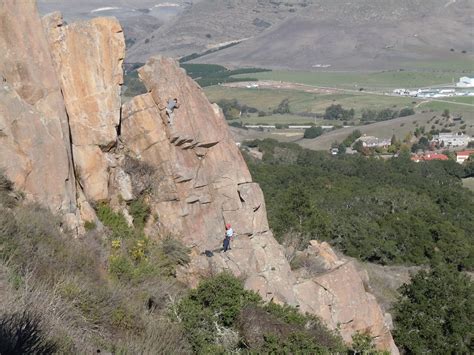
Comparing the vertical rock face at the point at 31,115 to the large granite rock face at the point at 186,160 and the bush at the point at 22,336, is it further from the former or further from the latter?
the bush at the point at 22,336

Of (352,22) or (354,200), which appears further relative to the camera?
(352,22)

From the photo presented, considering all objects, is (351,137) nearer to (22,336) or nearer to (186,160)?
(186,160)

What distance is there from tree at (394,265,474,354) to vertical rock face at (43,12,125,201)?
397 inches

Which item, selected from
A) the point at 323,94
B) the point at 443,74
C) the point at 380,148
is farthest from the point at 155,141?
the point at 443,74

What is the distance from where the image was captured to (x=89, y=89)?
13.9 meters

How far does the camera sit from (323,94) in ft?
488

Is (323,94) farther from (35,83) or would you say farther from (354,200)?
(35,83)

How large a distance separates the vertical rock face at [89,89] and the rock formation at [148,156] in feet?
0.06

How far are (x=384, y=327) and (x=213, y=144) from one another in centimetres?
512

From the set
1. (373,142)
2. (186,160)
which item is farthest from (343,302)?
(373,142)

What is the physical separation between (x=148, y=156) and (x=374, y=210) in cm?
3040

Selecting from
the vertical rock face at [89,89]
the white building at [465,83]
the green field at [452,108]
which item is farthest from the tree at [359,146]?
the vertical rock face at [89,89]

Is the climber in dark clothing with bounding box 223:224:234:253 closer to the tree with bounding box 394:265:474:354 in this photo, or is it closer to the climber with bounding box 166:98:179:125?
the climber with bounding box 166:98:179:125

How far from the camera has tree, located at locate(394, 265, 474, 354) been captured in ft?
65.6
